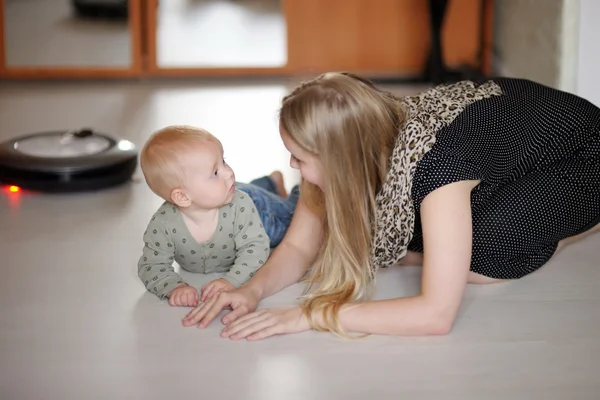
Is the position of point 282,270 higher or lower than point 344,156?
lower

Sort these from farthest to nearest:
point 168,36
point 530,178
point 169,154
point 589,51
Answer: point 168,36 < point 589,51 < point 530,178 < point 169,154

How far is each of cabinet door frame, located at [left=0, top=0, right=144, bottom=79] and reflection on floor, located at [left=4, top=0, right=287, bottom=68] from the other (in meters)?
0.02

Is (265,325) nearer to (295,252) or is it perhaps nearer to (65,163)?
(295,252)

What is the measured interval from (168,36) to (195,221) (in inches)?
94.5

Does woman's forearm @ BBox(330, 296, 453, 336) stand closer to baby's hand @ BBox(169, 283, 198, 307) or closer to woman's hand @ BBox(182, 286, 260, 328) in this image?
woman's hand @ BBox(182, 286, 260, 328)

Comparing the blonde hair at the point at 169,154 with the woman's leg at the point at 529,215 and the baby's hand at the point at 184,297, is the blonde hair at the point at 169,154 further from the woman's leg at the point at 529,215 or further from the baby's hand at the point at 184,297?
the woman's leg at the point at 529,215

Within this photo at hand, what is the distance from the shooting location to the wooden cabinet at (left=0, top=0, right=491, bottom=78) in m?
4.18

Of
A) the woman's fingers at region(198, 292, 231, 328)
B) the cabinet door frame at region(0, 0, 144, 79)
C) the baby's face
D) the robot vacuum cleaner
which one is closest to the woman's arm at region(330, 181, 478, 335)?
the woman's fingers at region(198, 292, 231, 328)

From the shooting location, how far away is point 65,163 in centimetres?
271

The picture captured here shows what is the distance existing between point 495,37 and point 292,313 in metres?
2.74

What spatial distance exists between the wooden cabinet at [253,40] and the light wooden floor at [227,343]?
1.83m

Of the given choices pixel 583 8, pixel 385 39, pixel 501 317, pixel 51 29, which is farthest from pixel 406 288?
pixel 51 29

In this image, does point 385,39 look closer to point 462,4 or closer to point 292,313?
point 462,4

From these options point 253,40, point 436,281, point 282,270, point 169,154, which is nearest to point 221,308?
point 282,270
